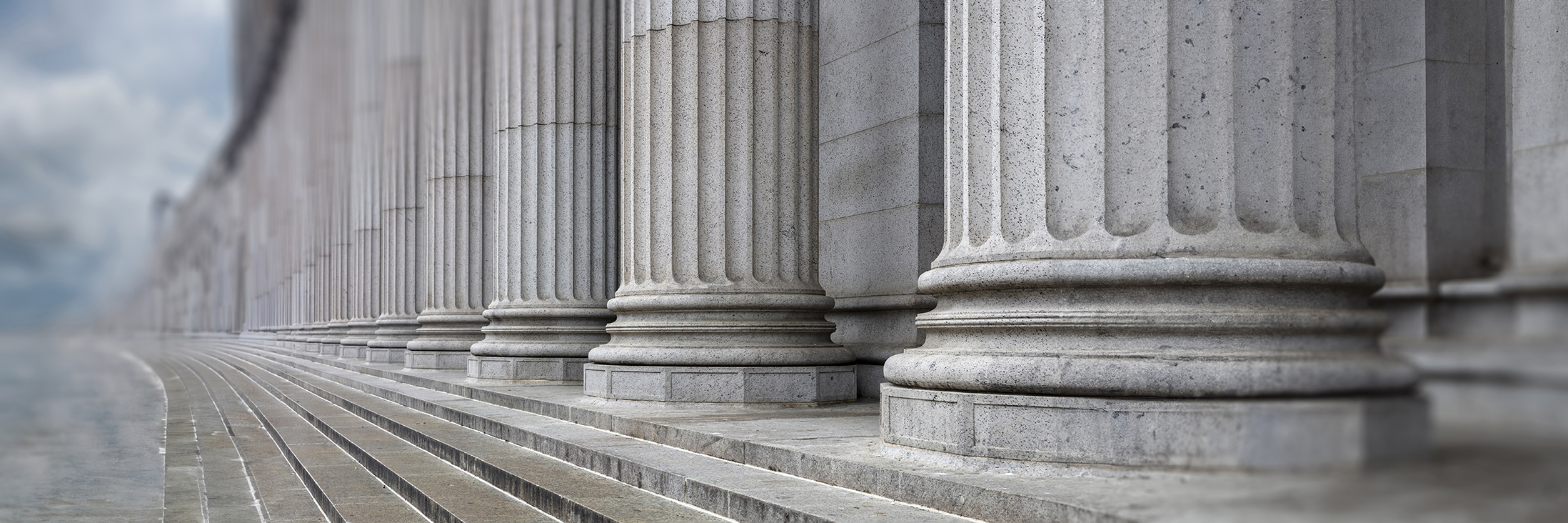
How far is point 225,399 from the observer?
26.8 m

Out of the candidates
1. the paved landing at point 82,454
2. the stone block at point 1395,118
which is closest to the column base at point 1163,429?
the stone block at point 1395,118

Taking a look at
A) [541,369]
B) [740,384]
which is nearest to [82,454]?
[541,369]

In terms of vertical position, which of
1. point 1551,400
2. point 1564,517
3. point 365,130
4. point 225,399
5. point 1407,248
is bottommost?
point 225,399

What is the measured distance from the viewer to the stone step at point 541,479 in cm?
837

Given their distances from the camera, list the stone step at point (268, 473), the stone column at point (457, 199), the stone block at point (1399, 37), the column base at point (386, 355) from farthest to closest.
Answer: the column base at point (386, 355)
the stone column at point (457, 199)
the stone step at point (268, 473)
the stone block at point (1399, 37)

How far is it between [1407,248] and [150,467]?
53.5 feet

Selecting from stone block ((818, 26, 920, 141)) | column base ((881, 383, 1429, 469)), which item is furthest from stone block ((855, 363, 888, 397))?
column base ((881, 383, 1429, 469))

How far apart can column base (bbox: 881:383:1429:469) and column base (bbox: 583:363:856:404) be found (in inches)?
207

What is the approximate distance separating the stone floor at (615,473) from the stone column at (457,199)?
296 centimetres

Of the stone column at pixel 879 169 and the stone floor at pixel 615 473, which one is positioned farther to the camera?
the stone column at pixel 879 169

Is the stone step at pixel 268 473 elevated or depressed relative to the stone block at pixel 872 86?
depressed

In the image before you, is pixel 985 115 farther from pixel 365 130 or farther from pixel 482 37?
pixel 365 130

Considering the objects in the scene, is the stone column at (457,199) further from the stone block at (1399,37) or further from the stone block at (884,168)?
the stone block at (1399,37)

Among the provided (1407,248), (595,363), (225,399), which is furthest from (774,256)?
(225,399)
